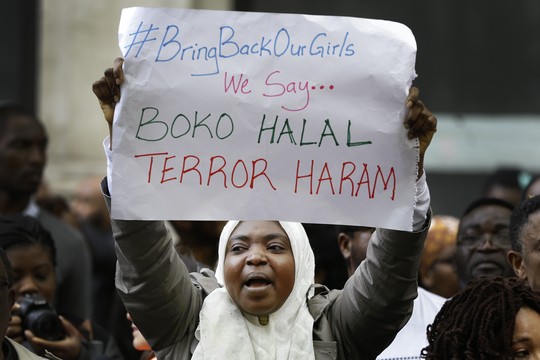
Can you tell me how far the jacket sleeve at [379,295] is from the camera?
4105 mm

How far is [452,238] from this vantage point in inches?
268

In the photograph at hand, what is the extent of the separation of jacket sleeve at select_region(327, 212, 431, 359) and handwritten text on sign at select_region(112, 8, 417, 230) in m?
0.09

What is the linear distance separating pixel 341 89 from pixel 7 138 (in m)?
3.72

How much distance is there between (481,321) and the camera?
3.87 metres

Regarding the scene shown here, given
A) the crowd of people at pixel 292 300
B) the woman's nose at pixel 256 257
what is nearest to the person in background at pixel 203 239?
the crowd of people at pixel 292 300

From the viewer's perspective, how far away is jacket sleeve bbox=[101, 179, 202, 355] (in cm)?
405

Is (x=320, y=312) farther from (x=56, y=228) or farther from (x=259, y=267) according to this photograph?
(x=56, y=228)

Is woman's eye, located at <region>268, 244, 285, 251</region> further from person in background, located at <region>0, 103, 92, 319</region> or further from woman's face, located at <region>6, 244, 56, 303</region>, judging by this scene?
person in background, located at <region>0, 103, 92, 319</region>

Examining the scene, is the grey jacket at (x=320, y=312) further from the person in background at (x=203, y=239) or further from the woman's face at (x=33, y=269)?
the person in background at (x=203, y=239)

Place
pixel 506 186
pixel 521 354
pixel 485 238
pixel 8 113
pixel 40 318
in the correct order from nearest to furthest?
pixel 521 354 < pixel 40 318 < pixel 485 238 < pixel 8 113 < pixel 506 186

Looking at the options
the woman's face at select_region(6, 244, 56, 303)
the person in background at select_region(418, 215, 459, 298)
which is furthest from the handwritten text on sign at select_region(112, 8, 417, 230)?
the person in background at select_region(418, 215, 459, 298)

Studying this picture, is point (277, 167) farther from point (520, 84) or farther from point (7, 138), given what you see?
point (520, 84)

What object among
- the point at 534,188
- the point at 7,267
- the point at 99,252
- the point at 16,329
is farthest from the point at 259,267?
the point at 99,252

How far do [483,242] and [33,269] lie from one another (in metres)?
1.90
